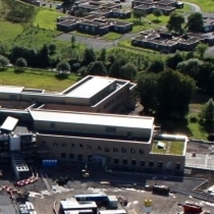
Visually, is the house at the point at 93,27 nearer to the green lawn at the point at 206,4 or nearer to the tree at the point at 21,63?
the tree at the point at 21,63

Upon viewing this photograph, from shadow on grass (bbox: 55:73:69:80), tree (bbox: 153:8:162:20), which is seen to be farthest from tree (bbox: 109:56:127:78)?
tree (bbox: 153:8:162:20)

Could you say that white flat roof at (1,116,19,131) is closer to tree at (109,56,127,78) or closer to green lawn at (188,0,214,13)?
tree at (109,56,127,78)

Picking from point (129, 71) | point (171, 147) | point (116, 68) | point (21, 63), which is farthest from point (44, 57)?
point (171, 147)

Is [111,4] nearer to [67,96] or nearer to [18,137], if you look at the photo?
[67,96]

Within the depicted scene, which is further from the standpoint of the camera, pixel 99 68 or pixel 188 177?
pixel 99 68

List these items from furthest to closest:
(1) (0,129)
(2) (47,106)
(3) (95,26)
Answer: (3) (95,26) < (2) (47,106) < (1) (0,129)

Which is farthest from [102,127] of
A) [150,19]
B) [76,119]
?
[150,19]

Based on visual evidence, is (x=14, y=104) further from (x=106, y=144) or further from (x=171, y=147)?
(x=171, y=147)

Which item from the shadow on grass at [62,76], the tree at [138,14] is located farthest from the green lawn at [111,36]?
the shadow on grass at [62,76]
